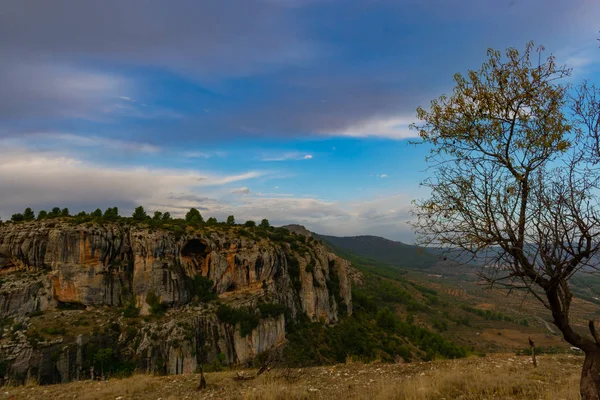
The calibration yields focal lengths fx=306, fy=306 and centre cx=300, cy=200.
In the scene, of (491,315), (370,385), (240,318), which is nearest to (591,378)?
(370,385)

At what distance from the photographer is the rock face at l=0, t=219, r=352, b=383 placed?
1658 inches

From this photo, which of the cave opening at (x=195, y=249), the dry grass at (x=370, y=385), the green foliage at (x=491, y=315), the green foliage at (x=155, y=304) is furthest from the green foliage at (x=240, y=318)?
the green foliage at (x=491, y=315)

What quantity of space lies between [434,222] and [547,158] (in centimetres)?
261

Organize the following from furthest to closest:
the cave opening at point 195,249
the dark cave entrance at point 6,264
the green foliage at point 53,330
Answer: the cave opening at point 195,249, the dark cave entrance at point 6,264, the green foliage at point 53,330

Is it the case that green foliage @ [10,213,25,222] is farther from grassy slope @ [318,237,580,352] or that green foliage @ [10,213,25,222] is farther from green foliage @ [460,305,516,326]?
green foliage @ [460,305,516,326]

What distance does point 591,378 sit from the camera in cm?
617

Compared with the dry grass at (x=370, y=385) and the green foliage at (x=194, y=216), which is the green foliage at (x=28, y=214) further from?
the dry grass at (x=370, y=385)

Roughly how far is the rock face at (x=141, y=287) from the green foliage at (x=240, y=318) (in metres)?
→ 0.80

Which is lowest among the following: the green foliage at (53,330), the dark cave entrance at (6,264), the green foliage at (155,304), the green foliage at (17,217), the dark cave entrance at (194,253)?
the green foliage at (53,330)

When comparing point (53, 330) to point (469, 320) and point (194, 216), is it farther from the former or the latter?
point (469, 320)

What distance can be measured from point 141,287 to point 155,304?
3.93m

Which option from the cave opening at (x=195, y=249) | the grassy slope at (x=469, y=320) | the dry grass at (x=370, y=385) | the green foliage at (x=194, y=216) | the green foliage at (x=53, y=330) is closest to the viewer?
the dry grass at (x=370, y=385)

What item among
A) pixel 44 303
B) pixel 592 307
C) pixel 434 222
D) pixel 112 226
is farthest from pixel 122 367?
pixel 592 307

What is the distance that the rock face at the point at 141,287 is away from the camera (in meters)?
42.1
